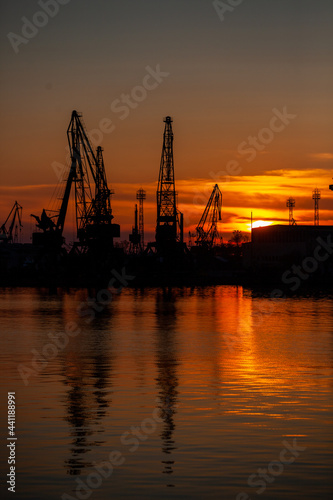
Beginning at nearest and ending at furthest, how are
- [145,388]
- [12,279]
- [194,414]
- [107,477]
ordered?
[107,477], [194,414], [145,388], [12,279]

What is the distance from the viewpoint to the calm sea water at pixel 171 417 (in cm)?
1366

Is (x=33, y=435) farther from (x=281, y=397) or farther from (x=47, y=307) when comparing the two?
(x=47, y=307)

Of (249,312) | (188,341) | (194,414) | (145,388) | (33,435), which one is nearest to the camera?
(33,435)

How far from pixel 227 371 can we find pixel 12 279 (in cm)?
12301

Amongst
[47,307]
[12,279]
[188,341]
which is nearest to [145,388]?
[188,341]

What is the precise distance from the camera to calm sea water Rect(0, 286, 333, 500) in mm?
13656

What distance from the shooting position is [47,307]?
7238 centimetres

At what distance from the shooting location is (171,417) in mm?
18828

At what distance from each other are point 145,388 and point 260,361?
8.61 metres

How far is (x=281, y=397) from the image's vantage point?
2172cm

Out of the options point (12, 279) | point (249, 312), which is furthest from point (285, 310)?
point (12, 279)

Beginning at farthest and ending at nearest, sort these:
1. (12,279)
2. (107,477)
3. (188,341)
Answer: (12,279)
(188,341)
(107,477)

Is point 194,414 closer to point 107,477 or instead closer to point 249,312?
point 107,477

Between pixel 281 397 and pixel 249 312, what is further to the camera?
pixel 249 312
